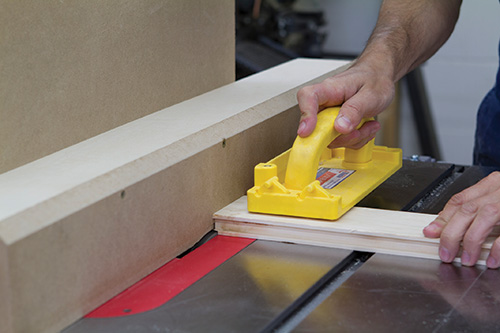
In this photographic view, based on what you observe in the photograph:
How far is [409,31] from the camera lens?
1584mm

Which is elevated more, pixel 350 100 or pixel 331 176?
pixel 350 100

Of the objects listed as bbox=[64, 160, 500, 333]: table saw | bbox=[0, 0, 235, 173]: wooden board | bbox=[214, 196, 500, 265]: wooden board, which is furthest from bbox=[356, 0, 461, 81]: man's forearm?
bbox=[64, 160, 500, 333]: table saw

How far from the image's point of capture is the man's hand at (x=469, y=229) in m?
0.95

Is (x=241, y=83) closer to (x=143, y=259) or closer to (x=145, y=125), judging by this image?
(x=145, y=125)

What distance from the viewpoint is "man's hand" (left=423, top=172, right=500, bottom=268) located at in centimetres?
95

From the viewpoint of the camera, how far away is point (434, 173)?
4.48 feet

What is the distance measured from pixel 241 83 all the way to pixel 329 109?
0.33 metres

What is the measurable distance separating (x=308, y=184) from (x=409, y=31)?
25.8 inches

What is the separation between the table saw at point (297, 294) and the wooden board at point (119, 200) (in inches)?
1.4

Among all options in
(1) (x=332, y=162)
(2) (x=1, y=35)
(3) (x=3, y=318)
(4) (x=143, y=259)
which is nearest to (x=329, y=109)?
(1) (x=332, y=162)

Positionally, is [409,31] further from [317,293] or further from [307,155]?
[317,293]

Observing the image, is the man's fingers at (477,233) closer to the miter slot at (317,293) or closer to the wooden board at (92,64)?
the miter slot at (317,293)

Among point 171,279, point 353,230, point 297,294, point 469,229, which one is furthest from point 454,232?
point 171,279

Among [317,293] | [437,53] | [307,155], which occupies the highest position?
[307,155]
